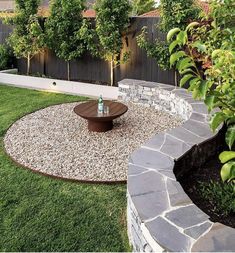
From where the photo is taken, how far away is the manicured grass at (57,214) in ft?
10.5

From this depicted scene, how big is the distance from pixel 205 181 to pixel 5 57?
8348 mm

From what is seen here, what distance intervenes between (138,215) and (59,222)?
113 centimetres

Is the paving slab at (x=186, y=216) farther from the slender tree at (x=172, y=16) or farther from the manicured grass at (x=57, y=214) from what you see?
the slender tree at (x=172, y=16)

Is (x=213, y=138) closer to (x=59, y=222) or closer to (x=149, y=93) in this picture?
(x=59, y=222)

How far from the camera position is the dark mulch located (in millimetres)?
3184

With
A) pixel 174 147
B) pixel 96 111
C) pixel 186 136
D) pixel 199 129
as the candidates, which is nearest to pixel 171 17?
pixel 96 111

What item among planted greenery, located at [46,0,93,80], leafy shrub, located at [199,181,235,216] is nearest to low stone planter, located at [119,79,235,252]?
leafy shrub, located at [199,181,235,216]

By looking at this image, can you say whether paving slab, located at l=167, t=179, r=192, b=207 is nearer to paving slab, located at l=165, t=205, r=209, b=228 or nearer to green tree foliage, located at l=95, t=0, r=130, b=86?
paving slab, located at l=165, t=205, r=209, b=228

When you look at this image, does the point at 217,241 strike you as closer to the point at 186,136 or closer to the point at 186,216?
the point at 186,216

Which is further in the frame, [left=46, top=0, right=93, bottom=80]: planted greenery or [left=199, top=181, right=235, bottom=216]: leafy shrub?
[left=46, top=0, right=93, bottom=80]: planted greenery

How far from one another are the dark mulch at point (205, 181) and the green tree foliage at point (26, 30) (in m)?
6.53

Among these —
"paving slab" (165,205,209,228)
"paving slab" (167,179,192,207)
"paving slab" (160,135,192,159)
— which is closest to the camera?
"paving slab" (165,205,209,228)

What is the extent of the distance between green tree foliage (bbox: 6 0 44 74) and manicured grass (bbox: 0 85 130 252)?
17.6 ft

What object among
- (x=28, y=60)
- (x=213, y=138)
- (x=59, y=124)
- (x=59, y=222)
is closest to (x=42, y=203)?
(x=59, y=222)
